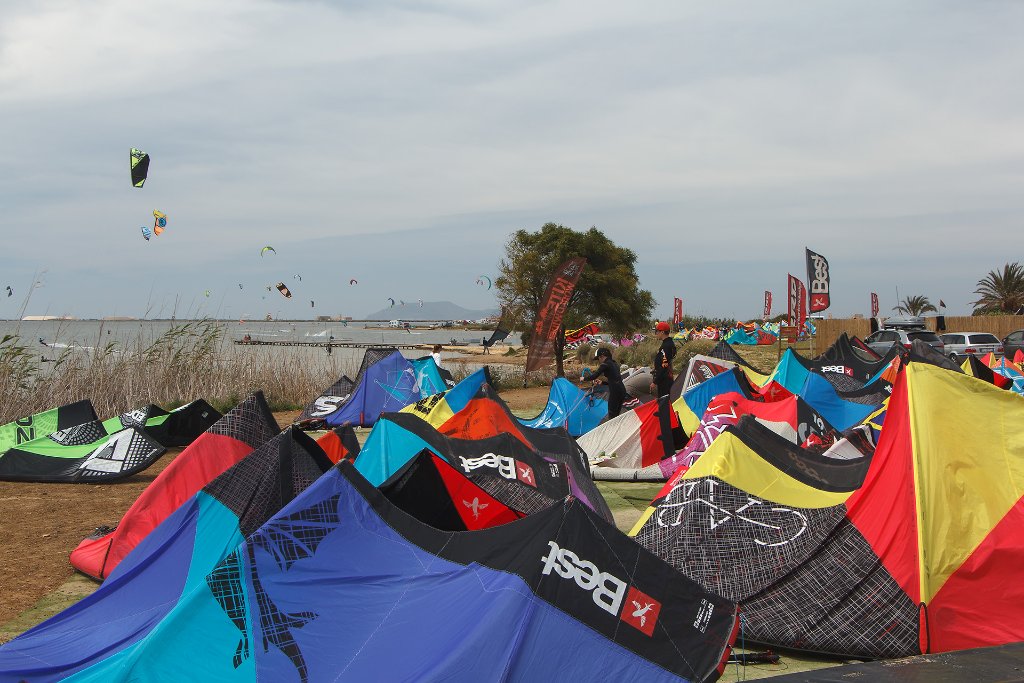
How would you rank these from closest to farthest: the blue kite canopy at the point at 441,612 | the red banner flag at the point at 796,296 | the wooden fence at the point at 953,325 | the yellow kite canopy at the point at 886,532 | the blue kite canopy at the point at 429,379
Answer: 1. the blue kite canopy at the point at 441,612
2. the yellow kite canopy at the point at 886,532
3. the blue kite canopy at the point at 429,379
4. the red banner flag at the point at 796,296
5. the wooden fence at the point at 953,325

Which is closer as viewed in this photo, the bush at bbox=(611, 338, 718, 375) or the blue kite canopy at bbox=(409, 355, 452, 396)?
the blue kite canopy at bbox=(409, 355, 452, 396)

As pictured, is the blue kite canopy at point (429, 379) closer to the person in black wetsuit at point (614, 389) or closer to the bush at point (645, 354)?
the person in black wetsuit at point (614, 389)

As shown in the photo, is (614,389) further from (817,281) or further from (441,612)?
(817,281)

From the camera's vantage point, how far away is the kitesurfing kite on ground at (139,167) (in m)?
16.0

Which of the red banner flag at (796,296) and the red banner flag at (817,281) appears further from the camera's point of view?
the red banner flag at (796,296)

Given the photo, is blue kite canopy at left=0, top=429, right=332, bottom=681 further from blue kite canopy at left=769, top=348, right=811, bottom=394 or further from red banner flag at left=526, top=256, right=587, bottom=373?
red banner flag at left=526, top=256, right=587, bottom=373

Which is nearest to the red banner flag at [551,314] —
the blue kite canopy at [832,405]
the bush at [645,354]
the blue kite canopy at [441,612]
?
the blue kite canopy at [832,405]

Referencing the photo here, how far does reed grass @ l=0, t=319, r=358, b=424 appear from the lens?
635 inches

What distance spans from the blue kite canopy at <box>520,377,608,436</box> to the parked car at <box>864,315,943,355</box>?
14.8m

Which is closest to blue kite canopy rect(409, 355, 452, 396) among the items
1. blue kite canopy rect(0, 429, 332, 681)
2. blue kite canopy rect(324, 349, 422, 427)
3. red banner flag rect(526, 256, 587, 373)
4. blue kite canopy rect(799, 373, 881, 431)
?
blue kite canopy rect(324, 349, 422, 427)

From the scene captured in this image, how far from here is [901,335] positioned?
31922mm

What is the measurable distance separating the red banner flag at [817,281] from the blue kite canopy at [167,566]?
792 inches

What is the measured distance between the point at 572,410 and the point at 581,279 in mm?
14411

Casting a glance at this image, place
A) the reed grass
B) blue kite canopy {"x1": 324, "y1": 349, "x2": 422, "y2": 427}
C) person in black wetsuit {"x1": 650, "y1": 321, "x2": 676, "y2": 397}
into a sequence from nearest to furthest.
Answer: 1. person in black wetsuit {"x1": 650, "y1": 321, "x2": 676, "y2": 397}
2. the reed grass
3. blue kite canopy {"x1": 324, "y1": 349, "x2": 422, "y2": 427}
